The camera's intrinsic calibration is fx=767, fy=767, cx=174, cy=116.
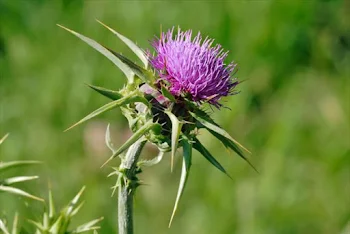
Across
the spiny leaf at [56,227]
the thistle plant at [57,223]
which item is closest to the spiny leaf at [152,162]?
the thistle plant at [57,223]

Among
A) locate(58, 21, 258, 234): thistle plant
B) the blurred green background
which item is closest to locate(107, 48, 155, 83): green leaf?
locate(58, 21, 258, 234): thistle plant

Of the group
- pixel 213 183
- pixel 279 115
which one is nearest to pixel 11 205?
pixel 213 183

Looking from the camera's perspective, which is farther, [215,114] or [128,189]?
[215,114]

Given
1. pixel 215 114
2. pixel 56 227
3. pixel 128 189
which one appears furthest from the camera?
pixel 215 114

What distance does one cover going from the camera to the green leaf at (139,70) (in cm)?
259

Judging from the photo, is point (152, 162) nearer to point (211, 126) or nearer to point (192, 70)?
point (211, 126)

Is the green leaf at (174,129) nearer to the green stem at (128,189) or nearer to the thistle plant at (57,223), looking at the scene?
the green stem at (128,189)

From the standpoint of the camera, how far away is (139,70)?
8.65ft

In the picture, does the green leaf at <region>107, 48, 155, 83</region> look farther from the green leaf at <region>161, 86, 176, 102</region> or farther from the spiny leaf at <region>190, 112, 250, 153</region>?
the spiny leaf at <region>190, 112, 250, 153</region>

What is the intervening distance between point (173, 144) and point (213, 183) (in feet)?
9.78

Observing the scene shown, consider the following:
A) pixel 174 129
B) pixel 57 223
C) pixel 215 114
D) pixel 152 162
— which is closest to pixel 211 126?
pixel 174 129

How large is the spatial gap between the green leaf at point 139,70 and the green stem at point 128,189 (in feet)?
0.74

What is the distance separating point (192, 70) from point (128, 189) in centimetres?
50

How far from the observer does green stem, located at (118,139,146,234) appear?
8.06ft
